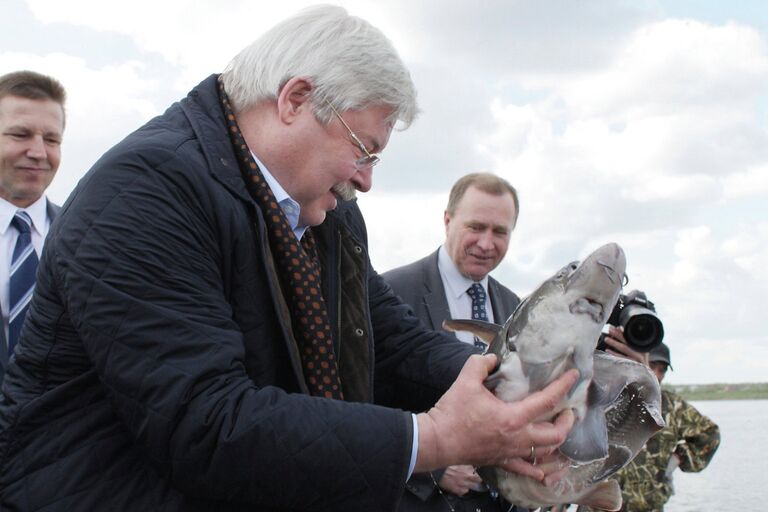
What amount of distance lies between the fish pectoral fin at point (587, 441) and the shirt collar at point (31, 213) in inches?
127

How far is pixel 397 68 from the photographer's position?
118 inches

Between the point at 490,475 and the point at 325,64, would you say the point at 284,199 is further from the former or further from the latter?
the point at 490,475

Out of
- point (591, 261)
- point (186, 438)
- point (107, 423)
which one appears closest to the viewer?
point (186, 438)

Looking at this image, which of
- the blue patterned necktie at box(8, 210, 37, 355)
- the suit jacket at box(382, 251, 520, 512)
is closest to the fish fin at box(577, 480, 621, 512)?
the suit jacket at box(382, 251, 520, 512)

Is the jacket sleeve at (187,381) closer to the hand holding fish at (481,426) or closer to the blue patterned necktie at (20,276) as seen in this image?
the hand holding fish at (481,426)

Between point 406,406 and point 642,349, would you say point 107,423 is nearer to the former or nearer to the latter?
point 406,406

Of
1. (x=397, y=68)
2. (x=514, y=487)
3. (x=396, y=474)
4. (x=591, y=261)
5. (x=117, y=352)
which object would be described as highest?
(x=397, y=68)

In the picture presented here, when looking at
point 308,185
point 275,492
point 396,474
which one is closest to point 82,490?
point 275,492

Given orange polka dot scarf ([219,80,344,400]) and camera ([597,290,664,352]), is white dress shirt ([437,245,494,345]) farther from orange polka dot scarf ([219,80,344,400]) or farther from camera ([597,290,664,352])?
orange polka dot scarf ([219,80,344,400])

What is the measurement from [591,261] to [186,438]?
133 cm

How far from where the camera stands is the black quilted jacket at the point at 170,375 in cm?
230

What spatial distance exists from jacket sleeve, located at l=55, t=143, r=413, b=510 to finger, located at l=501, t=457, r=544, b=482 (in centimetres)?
51

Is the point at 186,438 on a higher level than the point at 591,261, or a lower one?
lower

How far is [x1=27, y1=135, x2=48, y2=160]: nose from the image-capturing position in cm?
503
